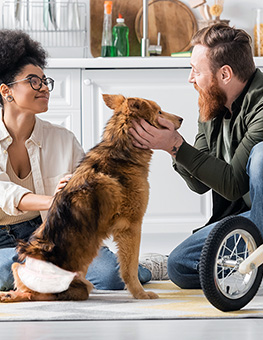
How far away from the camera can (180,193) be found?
12.9 feet

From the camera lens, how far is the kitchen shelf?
441cm

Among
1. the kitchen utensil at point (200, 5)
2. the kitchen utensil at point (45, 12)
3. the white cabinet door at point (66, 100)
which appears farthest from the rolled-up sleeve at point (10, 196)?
the kitchen utensil at point (200, 5)

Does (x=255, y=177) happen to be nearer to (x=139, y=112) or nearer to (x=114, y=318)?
(x=139, y=112)

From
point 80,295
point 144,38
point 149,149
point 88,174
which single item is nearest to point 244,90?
point 149,149

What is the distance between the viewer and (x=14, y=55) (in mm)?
2604

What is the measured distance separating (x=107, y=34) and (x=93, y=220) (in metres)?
2.45

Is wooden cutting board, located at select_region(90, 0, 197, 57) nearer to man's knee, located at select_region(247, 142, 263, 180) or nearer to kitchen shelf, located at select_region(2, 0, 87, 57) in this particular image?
kitchen shelf, located at select_region(2, 0, 87, 57)

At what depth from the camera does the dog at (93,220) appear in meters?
2.07

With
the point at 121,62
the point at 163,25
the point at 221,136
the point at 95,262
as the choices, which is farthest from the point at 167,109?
the point at 95,262

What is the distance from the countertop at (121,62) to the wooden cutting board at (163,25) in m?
0.65

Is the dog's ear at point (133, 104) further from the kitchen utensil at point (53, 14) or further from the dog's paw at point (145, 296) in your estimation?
the kitchen utensil at point (53, 14)

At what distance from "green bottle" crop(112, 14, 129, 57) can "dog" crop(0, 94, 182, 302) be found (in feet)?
6.95

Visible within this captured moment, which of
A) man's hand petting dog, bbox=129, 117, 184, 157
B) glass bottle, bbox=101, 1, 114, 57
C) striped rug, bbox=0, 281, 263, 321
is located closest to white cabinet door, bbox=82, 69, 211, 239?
glass bottle, bbox=101, 1, 114, 57

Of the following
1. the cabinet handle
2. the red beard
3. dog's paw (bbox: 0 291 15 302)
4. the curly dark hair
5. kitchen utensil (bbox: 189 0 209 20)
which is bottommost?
dog's paw (bbox: 0 291 15 302)
